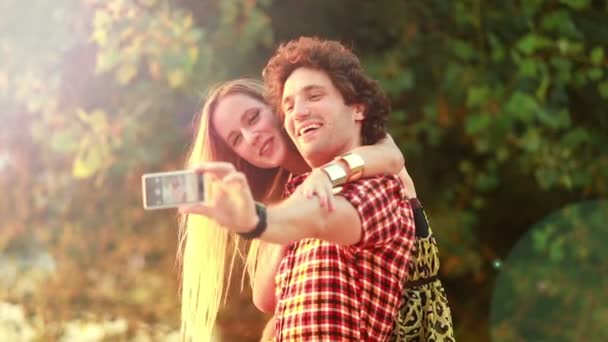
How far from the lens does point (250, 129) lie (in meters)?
2.26

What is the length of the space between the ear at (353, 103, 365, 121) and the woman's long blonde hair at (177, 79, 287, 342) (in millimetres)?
274

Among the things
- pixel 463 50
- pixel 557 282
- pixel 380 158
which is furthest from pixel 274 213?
pixel 557 282

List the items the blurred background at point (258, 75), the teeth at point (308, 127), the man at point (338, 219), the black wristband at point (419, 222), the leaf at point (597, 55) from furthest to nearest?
the leaf at point (597, 55) < the blurred background at point (258, 75) < the black wristband at point (419, 222) < the teeth at point (308, 127) < the man at point (338, 219)

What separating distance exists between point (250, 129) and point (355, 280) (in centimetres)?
43

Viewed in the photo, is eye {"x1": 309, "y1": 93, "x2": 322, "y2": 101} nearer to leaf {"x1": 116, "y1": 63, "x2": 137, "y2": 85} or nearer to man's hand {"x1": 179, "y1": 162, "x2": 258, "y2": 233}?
man's hand {"x1": 179, "y1": 162, "x2": 258, "y2": 233}

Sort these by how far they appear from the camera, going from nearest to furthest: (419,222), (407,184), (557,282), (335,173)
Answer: (335,173) < (419,222) < (407,184) < (557,282)

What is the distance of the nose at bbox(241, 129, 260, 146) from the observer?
224 cm

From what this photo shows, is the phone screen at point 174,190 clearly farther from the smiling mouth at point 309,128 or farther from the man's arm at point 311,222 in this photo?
the smiling mouth at point 309,128

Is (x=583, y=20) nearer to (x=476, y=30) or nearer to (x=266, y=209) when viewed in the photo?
(x=476, y=30)

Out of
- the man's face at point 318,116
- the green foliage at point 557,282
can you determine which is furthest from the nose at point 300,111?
the green foliage at point 557,282

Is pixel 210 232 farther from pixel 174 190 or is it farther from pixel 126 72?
pixel 126 72

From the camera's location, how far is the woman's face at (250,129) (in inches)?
88.6

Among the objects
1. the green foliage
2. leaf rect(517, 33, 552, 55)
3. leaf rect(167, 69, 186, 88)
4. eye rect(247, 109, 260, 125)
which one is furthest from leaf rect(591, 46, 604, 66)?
eye rect(247, 109, 260, 125)

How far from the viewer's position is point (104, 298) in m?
4.54
